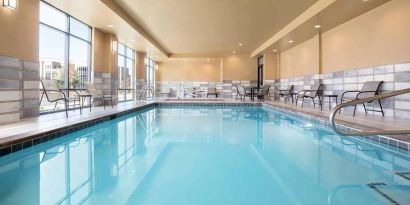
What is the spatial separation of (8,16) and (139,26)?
4315 millimetres

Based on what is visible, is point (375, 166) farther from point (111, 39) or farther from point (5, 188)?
point (111, 39)

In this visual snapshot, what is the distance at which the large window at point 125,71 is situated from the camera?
1098 centimetres

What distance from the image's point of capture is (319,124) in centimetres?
557

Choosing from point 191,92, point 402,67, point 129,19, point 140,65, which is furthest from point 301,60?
point 191,92

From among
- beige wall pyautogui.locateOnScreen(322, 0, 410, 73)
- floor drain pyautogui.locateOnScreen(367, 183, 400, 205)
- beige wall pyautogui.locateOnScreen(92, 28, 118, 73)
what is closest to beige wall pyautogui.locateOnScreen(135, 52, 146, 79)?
beige wall pyautogui.locateOnScreen(92, 28, 118, 73)

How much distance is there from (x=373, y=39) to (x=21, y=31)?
6709 mm

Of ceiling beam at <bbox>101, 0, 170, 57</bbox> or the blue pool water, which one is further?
ceiling beam at <bbox>101, 0, 170, 57</bbox>

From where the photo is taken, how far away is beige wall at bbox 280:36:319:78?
8.75m

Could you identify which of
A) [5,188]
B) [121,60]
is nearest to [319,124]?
[5,188]

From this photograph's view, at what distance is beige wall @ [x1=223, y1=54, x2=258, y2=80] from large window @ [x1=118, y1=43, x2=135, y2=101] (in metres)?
4.67

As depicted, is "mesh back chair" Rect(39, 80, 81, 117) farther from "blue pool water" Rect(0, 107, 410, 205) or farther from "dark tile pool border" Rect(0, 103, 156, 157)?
"blue pool water" Rect(0, 107, 410, 205)

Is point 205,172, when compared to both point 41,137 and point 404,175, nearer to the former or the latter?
point 404,175

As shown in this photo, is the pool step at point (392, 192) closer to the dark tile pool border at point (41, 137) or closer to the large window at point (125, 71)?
the dark tile pool border at point (41, 137)

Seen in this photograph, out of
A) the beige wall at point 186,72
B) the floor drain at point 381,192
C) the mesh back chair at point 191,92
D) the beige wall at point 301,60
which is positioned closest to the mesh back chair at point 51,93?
the floor drain at point 381,192
